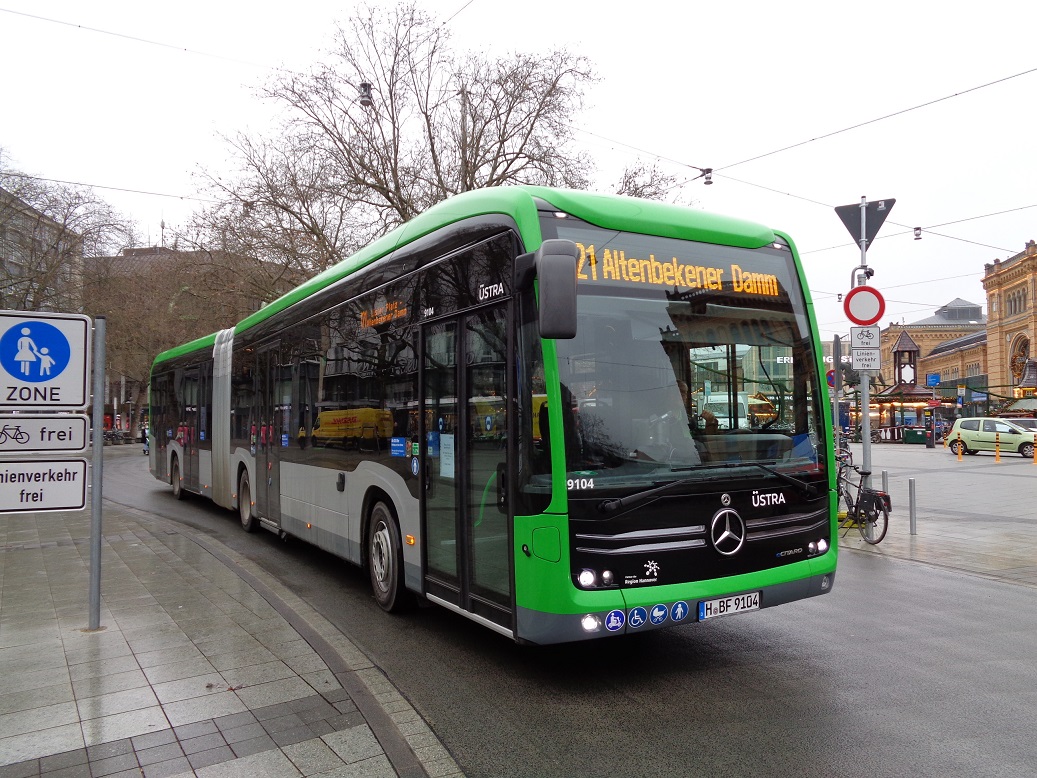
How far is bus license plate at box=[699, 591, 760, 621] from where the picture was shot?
4871 mm

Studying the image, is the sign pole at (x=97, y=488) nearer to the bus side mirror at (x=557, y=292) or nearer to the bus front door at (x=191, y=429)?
the bus side mirror at (x=557, y=292)

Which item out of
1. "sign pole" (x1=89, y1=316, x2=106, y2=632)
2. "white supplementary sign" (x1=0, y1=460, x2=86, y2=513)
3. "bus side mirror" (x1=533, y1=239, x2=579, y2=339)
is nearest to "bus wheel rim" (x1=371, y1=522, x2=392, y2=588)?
"sign pole" (x1=89, y1=316, x2=106, y2=632)

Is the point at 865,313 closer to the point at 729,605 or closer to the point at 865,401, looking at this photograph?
the point at 865,401

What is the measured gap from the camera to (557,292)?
4359 mm

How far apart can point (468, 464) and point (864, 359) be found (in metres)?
7.81

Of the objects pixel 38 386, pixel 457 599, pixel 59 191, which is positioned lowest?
pixel 457 599

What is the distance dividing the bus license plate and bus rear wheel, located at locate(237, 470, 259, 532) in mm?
8432

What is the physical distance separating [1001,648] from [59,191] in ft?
135

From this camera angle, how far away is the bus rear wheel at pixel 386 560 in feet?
21.8

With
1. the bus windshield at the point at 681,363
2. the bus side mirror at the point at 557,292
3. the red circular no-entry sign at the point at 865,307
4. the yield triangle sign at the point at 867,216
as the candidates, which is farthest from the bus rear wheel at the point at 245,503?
the yield triangle sign at the point at 867,216

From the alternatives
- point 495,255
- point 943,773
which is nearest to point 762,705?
point 943,773

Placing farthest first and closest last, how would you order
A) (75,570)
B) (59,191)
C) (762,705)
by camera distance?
(59,191) → (75,570) → (762,705)

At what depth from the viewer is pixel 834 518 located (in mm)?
5719

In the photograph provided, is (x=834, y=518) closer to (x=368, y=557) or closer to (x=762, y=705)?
(x=762, y=705)
